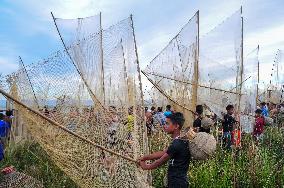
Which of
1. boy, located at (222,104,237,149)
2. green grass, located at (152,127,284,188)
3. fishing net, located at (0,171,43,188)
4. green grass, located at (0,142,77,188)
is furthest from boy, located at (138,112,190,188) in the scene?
boy, located at (222,104,237,149)

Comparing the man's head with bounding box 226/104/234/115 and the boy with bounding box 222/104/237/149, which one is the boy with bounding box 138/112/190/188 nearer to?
the boy with bounding box 222/104/237/149

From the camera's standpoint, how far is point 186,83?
27.3ft

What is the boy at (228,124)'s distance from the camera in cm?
895

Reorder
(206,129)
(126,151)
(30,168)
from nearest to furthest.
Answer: (126,151) < (30,168) < (206,129)

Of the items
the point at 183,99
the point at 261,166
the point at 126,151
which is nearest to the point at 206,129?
the point at 183,99

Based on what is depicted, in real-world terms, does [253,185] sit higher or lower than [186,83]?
lower

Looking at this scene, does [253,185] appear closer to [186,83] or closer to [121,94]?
[121,94]

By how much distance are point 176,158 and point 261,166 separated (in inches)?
85.8

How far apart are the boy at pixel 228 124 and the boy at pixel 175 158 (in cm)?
458

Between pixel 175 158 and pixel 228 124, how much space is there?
529 centimetres

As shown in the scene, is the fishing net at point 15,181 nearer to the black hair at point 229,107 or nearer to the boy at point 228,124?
the boy at point 228,124

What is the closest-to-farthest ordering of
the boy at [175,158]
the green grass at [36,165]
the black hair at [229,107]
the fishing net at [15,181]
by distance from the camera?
the boy at [175,158]
the fishing net at [15,181]
the green grass at [36,165]
the black hair at [229,107]

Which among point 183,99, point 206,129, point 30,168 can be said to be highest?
point 183,99

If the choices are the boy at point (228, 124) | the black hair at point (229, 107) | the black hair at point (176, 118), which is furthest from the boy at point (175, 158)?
the black hair at point (229, 107)
